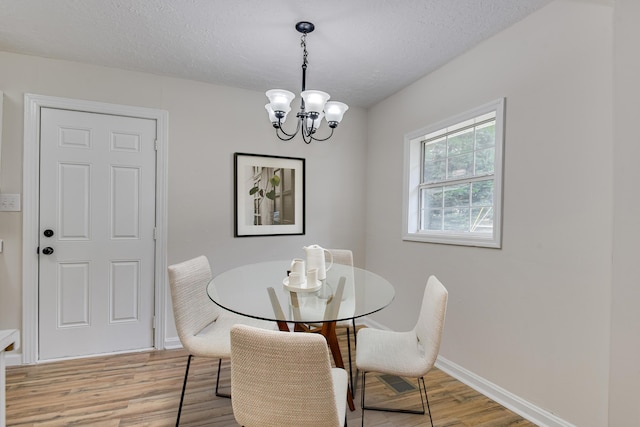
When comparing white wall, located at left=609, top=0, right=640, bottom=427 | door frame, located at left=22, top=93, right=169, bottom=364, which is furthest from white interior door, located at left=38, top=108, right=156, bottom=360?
white wall, located at left=609, top=0, right=640, bottom=427

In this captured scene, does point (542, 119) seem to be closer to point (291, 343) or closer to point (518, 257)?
point (518, 257)

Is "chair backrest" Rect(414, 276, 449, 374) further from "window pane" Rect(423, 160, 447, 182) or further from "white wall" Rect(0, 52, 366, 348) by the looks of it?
"white wall" Rect(0, 52, 366, 348)

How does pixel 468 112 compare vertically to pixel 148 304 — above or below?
above

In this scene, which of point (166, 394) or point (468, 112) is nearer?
point (166, 394)

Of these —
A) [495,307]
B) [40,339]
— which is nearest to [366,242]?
[495,307]

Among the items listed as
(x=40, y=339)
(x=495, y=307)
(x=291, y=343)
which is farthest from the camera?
(x=40, y=339)

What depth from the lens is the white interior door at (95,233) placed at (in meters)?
2.54

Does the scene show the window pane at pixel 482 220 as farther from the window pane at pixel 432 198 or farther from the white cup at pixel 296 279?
the white cup at pixel 296 279

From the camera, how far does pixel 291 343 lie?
3.23 feet

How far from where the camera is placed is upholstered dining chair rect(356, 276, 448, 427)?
153 cm

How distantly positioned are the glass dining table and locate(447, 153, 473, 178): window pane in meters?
1.12

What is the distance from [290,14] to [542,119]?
1.61 metres

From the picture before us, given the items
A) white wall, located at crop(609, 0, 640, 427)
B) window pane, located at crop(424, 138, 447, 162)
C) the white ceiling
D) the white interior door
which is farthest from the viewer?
window pane, located at crop(424, 138, 447, 162)

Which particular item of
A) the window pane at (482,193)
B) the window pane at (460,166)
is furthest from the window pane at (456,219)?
→ the window pane at (460,166)
